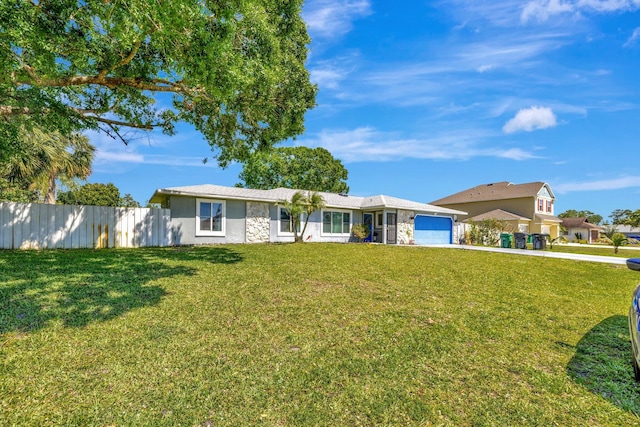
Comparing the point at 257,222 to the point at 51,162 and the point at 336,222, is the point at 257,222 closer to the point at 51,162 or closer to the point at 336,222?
the point at 336,222

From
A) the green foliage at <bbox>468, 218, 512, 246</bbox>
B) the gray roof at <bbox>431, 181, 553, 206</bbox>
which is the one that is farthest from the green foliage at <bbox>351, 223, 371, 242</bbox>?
the gray roof at <bbox>431, 181, 553, 206</bbox>

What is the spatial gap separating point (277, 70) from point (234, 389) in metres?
7.92

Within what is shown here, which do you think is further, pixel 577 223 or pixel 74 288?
pixel 577 223

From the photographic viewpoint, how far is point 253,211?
1672 cm

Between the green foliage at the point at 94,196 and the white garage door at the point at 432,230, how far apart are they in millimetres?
37295

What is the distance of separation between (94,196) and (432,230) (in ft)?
131

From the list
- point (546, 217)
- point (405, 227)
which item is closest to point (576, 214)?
point (546, 217)

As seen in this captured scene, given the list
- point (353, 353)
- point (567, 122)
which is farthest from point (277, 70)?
point (567, 122)

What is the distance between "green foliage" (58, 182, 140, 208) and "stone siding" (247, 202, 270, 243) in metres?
30.8

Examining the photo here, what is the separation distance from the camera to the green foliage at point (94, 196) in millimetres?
37125

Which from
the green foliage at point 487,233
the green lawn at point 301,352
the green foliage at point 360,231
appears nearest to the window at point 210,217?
the green lawn at point 301,352

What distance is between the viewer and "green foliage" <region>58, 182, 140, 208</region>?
122ft

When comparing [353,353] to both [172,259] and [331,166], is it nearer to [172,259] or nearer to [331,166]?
[172,259]

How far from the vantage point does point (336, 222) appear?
2000cm
